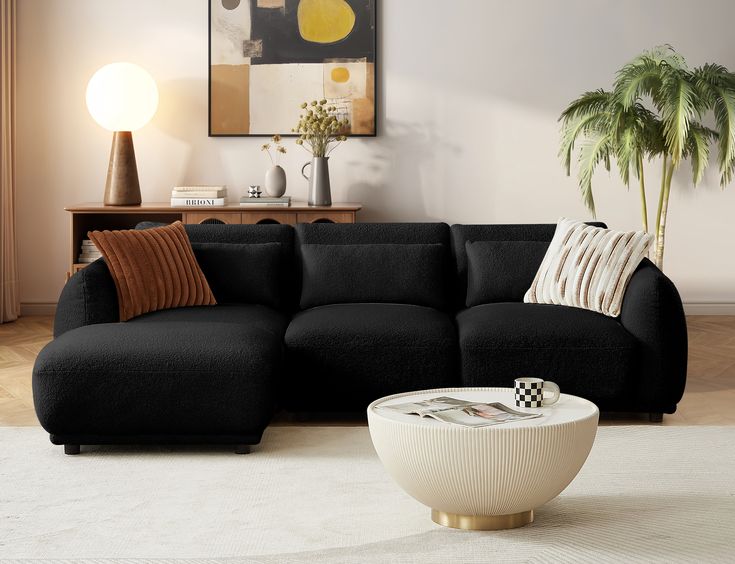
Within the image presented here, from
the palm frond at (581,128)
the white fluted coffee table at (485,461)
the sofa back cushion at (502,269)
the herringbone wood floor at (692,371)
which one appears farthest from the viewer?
the palm frond at (581,128)

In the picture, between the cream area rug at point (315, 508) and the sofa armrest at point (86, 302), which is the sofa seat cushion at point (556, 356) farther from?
the sofa armrest at point (86, 302)

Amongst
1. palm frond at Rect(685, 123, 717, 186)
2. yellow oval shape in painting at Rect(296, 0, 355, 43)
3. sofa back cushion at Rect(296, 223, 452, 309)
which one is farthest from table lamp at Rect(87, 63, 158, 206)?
palm frond at Rect(685, 123, 717, 186)

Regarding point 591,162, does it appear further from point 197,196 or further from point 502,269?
point 197,196

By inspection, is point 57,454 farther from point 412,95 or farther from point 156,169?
point 412,95

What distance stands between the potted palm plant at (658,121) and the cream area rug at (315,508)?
7.18ft

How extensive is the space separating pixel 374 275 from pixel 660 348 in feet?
4.14

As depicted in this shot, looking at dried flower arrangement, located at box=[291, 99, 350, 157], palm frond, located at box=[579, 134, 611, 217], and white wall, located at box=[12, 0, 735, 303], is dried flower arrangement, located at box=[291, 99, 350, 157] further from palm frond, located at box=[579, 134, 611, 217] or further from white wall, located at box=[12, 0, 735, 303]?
palm frond, located at box=[579, 134, 611, 217]

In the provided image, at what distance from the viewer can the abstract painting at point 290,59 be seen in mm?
6160

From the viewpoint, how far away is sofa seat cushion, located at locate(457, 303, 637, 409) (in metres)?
3.73

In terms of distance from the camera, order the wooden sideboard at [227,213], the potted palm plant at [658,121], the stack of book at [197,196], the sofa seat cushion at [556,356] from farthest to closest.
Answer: the stack of book at [197,196] → the wooden sideboard at [227,213] → the potted palm plant at [658,121] → the sofa seat cushion at [556,356]

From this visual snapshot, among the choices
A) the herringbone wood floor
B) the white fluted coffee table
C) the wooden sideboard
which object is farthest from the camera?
the wooden sideboard

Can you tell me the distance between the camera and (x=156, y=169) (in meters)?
6.33

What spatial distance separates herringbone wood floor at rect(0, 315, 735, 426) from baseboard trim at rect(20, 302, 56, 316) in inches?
5.5

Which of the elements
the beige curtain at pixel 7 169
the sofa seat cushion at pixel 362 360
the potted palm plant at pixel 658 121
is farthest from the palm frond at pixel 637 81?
the beige curtain at pixel 7 169
